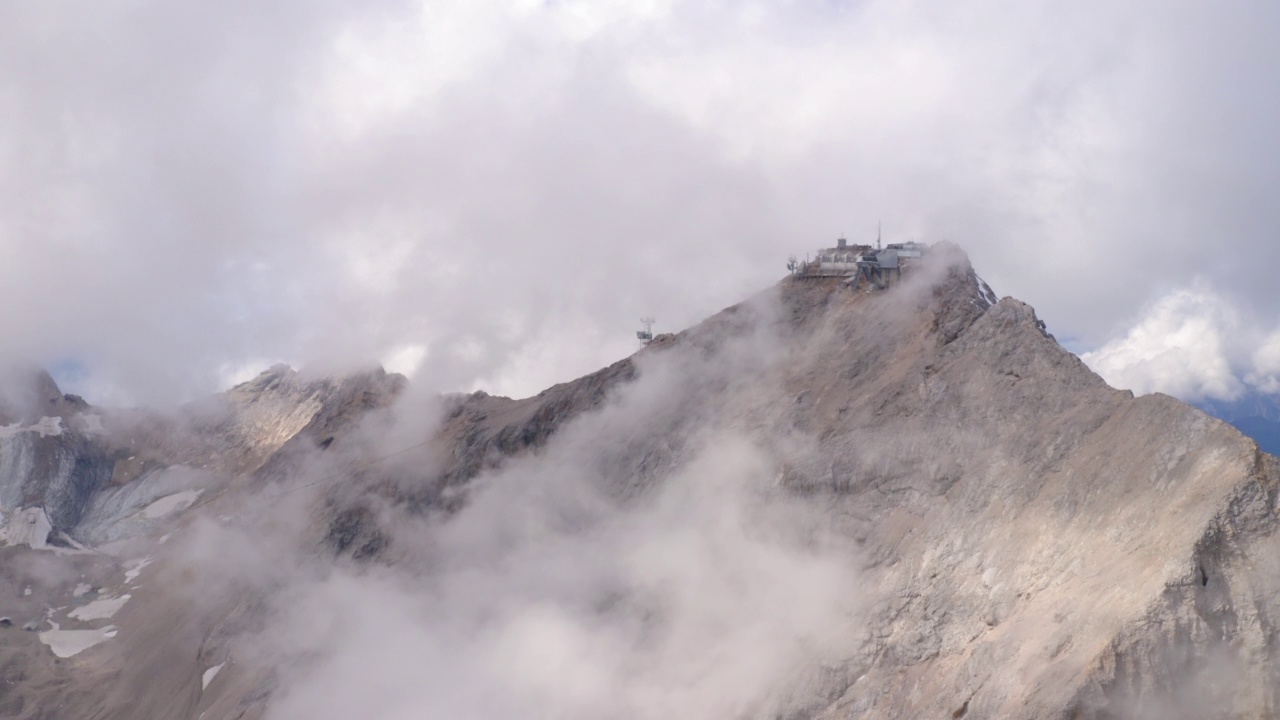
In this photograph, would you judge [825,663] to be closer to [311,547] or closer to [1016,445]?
[1016,445]

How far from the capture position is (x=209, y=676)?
578 ft

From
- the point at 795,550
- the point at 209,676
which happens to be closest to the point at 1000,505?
the point at 795,550

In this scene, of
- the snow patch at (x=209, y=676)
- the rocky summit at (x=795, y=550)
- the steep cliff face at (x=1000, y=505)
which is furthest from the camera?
the snow patch at (x=209, y=676)

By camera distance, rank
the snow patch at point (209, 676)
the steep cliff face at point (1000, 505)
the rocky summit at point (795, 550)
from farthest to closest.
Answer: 1. the snow patch at point (209, 676)
2. the rocky summit at point (795, 550)
3. the steep cliff face at point (1000, 505)

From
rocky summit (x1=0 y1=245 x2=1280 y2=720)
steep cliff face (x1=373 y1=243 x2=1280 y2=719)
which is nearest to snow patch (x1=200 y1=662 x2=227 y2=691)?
rocky summit (x1=0 y1=245 x2=1280 y2=720)

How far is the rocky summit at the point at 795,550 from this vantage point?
7494 centimetres

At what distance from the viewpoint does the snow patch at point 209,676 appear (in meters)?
175

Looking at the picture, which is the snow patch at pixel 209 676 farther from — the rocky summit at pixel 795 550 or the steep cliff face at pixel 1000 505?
the steep cliff face at pixel 1000 505

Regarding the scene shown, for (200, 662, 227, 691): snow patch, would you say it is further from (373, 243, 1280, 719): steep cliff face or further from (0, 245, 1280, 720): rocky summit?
(373, 243, 1280, 719): steep cliff face

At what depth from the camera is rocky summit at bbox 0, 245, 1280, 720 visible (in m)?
74.9

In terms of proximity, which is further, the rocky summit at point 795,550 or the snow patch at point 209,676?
the snow patch at point 209,676

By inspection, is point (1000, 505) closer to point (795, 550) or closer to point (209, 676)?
point (795, 550)

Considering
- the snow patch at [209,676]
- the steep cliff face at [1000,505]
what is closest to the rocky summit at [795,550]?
the steep cliff face at [1000,505]

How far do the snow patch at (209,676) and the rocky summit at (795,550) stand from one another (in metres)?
0.75
